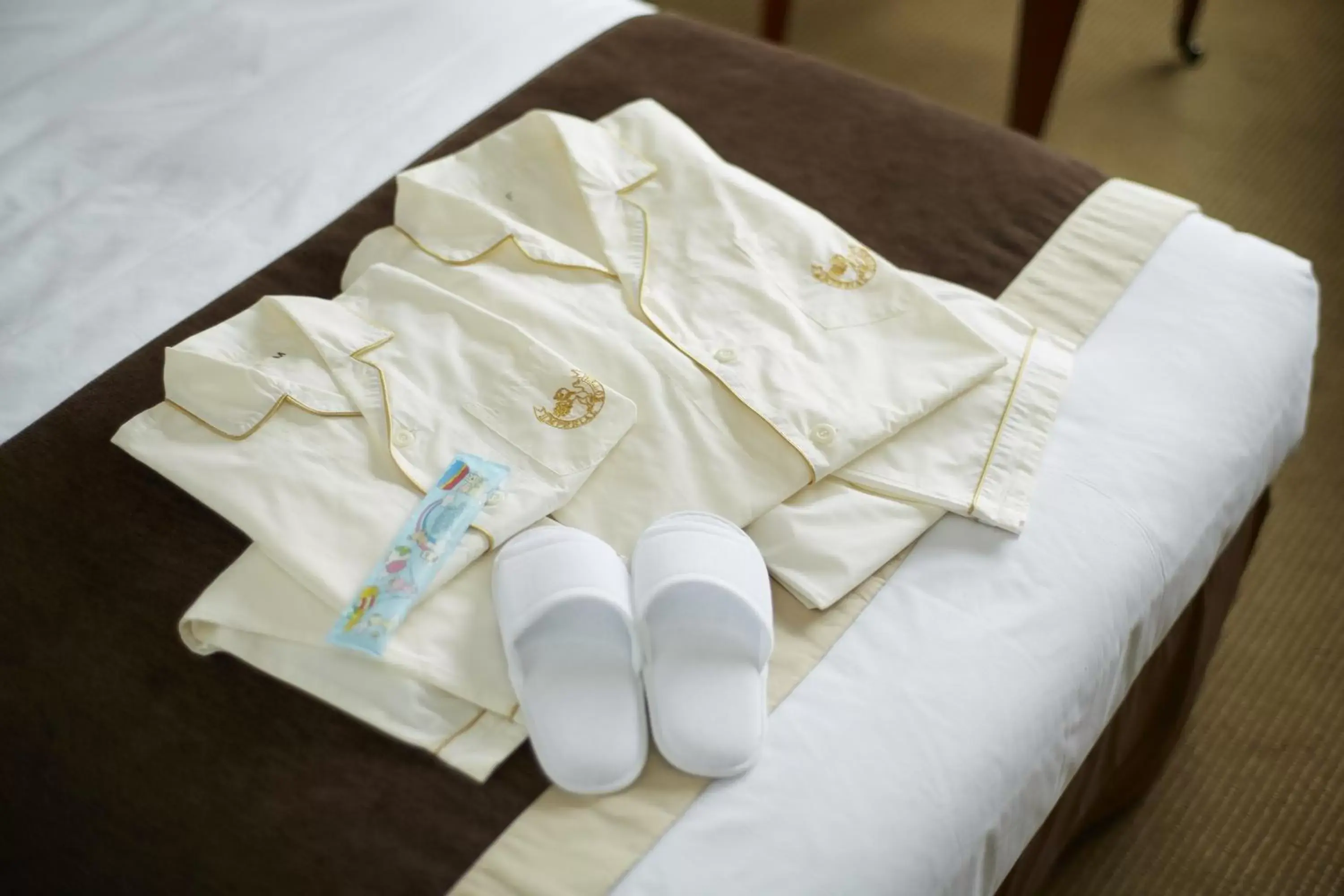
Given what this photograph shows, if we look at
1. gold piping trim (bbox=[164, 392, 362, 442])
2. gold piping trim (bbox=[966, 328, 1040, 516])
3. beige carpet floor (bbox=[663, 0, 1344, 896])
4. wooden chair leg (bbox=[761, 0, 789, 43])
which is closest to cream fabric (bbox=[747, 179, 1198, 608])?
gold piping trim (bbox=[966, 328, 1040, 516])

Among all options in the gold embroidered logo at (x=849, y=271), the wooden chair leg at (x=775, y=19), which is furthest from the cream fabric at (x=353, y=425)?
the wooden chair leg at (x=775, y=19)

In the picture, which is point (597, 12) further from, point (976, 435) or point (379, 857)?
point (379, 857)

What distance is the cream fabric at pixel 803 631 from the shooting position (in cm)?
82

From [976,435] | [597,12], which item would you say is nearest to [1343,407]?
[976,435]

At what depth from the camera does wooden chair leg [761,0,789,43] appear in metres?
2.40

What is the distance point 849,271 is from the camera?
3.86ft

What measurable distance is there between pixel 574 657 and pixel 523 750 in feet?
0.25

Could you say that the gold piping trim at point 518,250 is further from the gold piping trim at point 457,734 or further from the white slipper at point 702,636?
the gold piping trim at point 457,734

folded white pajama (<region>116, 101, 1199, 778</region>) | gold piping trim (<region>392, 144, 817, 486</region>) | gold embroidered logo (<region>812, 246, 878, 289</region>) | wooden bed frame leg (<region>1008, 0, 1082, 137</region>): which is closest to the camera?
folded white pajama (<region>116, 101, 1199, 778</region>)

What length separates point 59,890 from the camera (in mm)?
857

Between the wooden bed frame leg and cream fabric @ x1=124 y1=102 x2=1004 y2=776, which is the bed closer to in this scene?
cream fabric @ x1=124 y1=102 x2=1004 y2=776

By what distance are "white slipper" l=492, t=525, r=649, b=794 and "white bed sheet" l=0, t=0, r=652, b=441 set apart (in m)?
0.55

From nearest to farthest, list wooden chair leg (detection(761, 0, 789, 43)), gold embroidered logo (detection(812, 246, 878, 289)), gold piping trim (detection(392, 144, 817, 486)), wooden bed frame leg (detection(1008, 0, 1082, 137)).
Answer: gold piping trim (detection(392, 144, 817, 486)) < gold embroidered logo (detection(812, 246, 878, 289)) < wooden bed frame leg (detection(1008, 0, 1082, 137)) < wooden chair leg (detection(761, 0, 789, 43))

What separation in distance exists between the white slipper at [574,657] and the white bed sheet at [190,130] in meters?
0.55
